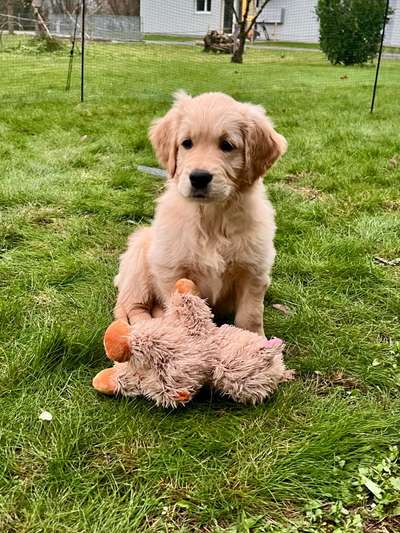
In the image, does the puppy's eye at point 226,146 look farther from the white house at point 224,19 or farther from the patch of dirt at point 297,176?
the white house at point 224,19

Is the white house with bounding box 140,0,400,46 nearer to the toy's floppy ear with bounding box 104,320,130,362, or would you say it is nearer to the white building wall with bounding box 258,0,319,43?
the white building wall with bounding box 258,0,319,43

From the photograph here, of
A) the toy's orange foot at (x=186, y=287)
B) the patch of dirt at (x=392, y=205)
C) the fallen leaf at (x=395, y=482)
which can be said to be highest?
the toy's orange foot at (x=186, y=287)

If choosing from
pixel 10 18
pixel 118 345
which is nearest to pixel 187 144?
pixel 118 345

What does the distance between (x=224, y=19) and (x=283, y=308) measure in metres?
26.3

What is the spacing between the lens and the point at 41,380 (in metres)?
1.98

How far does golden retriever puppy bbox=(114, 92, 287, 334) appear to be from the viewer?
214 centimetres

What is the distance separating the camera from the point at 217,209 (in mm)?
2213

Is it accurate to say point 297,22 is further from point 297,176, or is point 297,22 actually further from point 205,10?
point 297,176

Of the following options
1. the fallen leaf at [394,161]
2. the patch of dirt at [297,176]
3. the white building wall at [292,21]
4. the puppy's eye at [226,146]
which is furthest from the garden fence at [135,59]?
the puppy's eye at [226,146]

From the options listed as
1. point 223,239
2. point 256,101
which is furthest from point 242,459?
point 256,101

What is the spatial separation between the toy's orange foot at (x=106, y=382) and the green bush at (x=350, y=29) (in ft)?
55.9

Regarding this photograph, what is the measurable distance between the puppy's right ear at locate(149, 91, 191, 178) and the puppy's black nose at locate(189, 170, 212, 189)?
11.6 inches

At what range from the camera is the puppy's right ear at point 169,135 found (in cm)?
227

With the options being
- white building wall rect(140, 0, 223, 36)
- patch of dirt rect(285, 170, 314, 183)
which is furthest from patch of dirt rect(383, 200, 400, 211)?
white building wall rect(140, 0, 223, 36)
